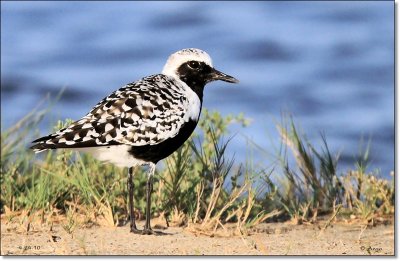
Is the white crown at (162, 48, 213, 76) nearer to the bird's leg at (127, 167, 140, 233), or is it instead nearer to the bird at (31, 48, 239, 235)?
the bird at (31, 48, 239, 235)

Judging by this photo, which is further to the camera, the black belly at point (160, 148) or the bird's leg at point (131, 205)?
the bird's leg at point (131, 205)

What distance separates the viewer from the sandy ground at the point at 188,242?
6.93 meters

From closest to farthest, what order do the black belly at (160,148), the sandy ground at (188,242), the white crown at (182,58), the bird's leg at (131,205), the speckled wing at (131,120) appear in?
the sandy ground at (188,242), the speckled wing at (131,120), the black belly at (160,148), the bird's leg at (131,205), the white crown at (182,58)

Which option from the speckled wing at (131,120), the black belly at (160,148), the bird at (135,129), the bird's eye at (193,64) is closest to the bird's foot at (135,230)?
the bird at (135,129)

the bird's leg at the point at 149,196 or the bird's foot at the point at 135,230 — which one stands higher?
the bird's leg at the point at 149,196

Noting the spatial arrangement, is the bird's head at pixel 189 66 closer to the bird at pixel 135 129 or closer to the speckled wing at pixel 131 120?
the bird at pixel 135 129

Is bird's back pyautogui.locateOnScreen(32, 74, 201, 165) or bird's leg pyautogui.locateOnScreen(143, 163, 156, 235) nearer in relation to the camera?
bird's back pyautogui.locateOnScreen(32, 74, 201, 165)

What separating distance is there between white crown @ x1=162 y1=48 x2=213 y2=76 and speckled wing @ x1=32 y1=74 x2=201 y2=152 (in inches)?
12.5

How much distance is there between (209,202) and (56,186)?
1.19 metres

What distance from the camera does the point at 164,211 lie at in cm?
791

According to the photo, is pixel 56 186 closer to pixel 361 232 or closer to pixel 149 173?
pixel 149 173

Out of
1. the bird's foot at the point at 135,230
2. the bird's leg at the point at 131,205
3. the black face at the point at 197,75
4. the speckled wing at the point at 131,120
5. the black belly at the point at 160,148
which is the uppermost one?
the black face at the point at 197,75

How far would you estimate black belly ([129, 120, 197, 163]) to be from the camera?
7320 mm

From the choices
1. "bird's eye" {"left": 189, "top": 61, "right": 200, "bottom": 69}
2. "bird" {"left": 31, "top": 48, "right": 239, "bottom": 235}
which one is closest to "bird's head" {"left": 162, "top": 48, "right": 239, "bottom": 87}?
"bird's eye" {"left": 189, "top": 61, "right": 200, "bottom": 69}
